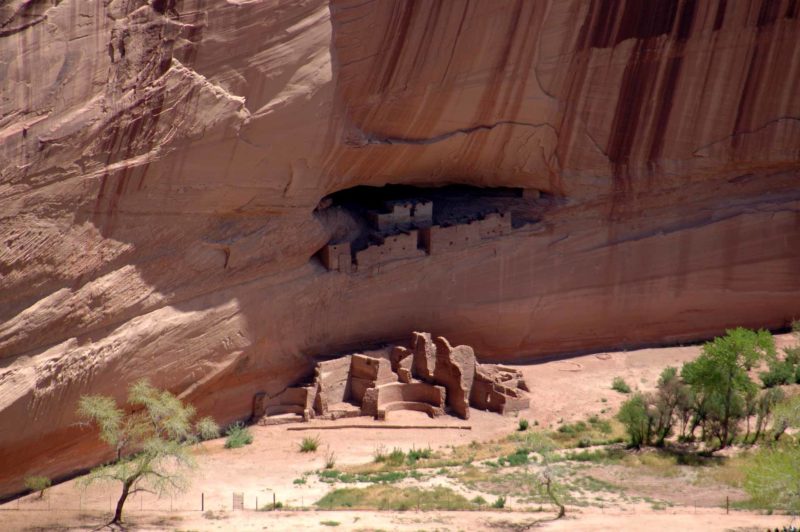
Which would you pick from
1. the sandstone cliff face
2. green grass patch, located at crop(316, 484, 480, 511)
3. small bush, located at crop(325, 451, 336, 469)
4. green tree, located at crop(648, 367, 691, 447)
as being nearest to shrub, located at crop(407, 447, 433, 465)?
small bush, located at crop(325, 451, 336, 469)

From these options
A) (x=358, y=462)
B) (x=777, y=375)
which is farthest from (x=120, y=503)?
(x=777, y=375)

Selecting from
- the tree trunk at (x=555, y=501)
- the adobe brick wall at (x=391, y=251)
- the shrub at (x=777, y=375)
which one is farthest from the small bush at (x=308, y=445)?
the shrub at (x=777, y=375)

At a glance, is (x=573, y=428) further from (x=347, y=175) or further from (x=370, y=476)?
(x=347, y=175)

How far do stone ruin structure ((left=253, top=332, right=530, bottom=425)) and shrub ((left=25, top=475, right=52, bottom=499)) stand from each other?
4.19 metres

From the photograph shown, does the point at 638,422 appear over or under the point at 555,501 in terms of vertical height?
over

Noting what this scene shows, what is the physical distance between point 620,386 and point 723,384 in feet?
10.3

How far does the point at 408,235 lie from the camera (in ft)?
81.5

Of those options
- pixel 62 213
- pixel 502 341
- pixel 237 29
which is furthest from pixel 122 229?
pixel 502 341

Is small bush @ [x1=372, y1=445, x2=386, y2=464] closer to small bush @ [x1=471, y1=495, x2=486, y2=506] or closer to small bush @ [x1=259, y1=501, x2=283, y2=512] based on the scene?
small bush @ [x1=471, y1=495, x2=486, y2=506]

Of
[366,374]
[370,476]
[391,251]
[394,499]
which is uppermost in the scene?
[391,251]

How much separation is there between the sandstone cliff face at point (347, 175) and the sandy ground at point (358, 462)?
2.91 ft

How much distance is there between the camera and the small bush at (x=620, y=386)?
82.4ft

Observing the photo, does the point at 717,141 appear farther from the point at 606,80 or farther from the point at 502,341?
the point at 502,341

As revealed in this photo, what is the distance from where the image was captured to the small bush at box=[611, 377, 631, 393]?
25108 mm
